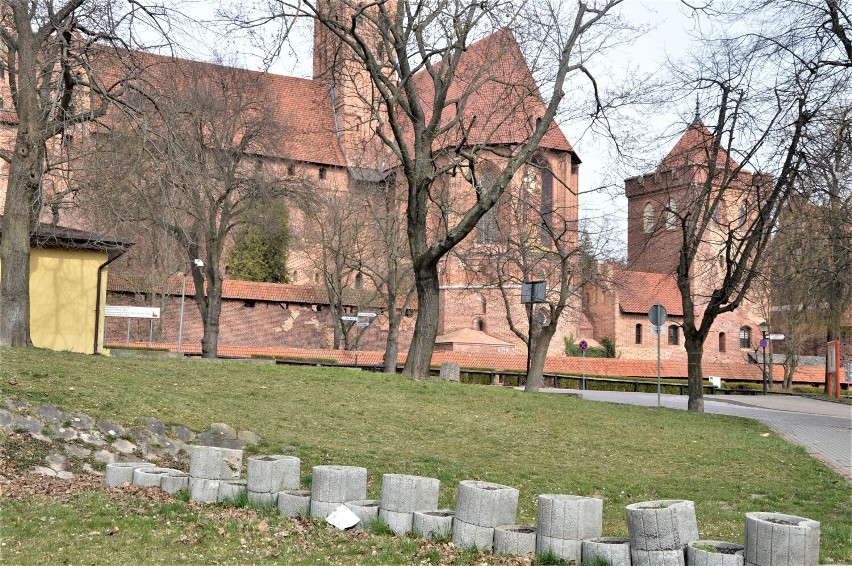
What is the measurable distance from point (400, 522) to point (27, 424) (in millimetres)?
5589

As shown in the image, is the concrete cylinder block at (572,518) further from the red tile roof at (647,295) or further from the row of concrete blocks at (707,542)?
the red tile roof at (647,295)

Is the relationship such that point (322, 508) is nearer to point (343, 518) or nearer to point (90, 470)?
point (343, 518)

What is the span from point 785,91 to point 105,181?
14255 millimetres

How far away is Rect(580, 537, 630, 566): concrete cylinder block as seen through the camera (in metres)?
6.32

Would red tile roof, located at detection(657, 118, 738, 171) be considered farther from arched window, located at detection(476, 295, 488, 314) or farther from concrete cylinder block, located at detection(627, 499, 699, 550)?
arched window, located at detection(476, 295, 488, 314)

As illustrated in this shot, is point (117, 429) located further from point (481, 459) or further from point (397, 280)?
point (397, 280)

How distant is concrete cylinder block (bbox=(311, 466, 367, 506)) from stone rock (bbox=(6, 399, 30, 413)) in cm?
499

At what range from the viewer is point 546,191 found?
49.1 meters

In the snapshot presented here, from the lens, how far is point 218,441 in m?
12.1

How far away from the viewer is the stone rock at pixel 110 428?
11.4 meters

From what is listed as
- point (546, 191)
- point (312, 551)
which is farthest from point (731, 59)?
point (546, 191)

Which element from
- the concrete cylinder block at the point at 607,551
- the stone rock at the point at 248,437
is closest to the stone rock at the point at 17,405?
the stone rock at the point at 248,437

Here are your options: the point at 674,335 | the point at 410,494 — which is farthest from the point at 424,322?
the point at 674,335

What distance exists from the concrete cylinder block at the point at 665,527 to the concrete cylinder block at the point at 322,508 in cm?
269
